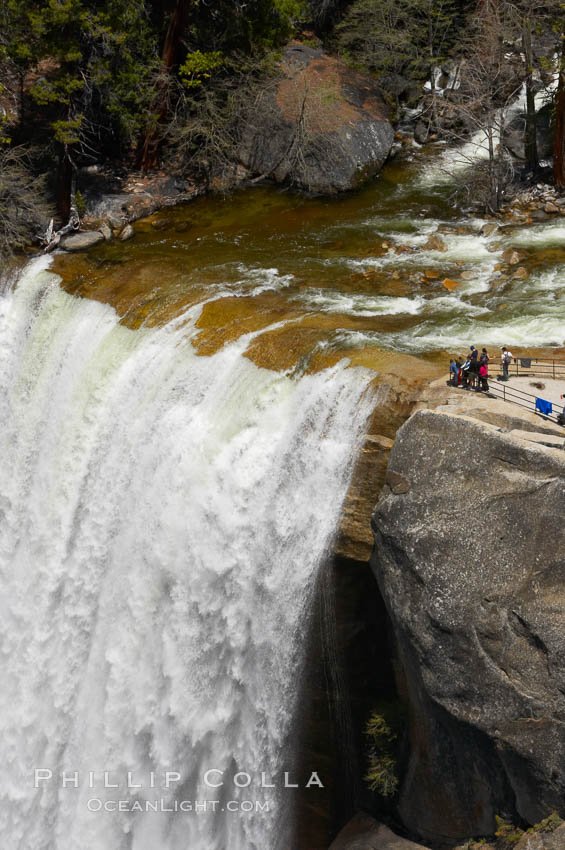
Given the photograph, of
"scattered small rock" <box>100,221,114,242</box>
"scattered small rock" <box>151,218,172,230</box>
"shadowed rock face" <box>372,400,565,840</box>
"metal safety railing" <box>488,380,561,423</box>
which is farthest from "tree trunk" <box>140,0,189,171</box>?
"shadowed rock face" <box>372,400,565,840</box>

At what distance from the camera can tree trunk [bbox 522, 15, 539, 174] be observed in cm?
2548

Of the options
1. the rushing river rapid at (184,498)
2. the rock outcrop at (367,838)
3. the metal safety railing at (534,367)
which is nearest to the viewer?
the rock outcrop at (367,838)

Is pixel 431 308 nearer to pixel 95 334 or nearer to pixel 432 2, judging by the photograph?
pixel 95 334

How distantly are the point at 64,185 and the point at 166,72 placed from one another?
5274 mm

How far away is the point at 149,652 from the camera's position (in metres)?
15.9

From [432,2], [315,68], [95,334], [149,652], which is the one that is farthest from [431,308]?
[432,2]

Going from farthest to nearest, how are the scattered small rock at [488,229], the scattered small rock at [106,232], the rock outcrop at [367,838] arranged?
the scattered small rock at [106,232], the scattered small rock at [488,229], the rock outcrop at [367,838]

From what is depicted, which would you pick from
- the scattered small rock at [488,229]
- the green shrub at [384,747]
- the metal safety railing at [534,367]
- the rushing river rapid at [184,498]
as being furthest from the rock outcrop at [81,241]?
the green shrub at [384,747]

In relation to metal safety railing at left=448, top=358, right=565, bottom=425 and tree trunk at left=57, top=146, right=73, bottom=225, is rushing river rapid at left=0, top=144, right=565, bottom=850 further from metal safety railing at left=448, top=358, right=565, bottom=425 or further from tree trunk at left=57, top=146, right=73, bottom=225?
tree trunk at left=57, top=146, right=73, bottom=225

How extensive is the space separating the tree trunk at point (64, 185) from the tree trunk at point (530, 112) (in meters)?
15.0

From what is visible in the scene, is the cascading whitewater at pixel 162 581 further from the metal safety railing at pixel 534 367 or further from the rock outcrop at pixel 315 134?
the rock outcrop at pixel 315 134

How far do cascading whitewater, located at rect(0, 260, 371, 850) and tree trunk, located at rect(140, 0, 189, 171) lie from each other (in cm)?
1109

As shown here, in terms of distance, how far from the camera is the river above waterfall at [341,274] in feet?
56.4

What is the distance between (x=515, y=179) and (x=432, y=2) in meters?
9.88
